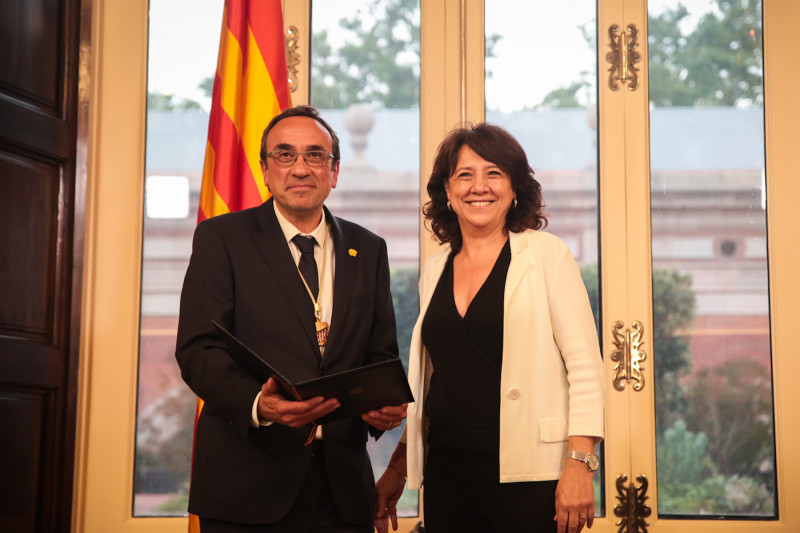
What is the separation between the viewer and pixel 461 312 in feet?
7.43

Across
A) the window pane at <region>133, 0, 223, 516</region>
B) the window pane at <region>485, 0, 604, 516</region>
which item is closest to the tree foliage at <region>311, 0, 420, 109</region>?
the window pane at <region>485, 0, 604, 516</region>

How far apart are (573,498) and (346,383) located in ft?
2.21

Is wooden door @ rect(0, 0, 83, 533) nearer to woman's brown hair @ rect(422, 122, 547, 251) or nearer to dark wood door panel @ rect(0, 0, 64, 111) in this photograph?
dark wood door panel @ rect(0, 0, 64, 111)

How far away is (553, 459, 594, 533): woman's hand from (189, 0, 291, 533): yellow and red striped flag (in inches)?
67.7

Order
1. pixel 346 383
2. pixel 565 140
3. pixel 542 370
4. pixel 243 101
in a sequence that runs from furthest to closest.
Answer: pixel 565 140 → pixel 243 101 → pixel 542 370 → pixel 346 383

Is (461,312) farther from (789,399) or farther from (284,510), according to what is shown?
(789,399)

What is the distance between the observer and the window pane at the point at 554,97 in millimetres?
3785

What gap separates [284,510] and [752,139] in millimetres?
2960

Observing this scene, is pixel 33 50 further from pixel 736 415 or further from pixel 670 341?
pixel 736 415

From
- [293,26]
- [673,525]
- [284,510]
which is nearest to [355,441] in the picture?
[284,510]

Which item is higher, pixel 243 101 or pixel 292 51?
pixel 292 51

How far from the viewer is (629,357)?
3639 millimetres

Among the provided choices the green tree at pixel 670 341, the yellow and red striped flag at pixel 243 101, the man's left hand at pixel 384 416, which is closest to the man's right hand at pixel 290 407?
the man's left hand at pixel 384 416

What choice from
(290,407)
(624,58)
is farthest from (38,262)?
(624,58)
